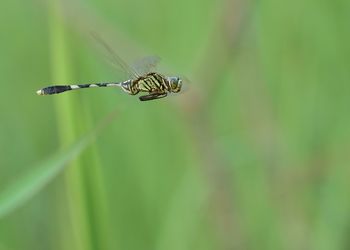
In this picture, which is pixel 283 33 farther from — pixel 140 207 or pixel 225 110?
pixel 140 207

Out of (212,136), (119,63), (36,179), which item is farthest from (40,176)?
(212,136)

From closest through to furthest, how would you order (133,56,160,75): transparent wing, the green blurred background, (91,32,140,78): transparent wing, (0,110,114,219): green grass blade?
(0,110,114,219): green grass blade
(91,32,140,78): transparent wing
(133,56,160,75): transparent wing
the green blurred background

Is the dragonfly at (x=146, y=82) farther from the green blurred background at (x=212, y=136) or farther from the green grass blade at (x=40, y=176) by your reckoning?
the green grass blade at (x=40, y=176)

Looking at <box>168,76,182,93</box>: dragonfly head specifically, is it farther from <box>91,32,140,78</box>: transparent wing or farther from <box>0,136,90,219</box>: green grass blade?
<box>0,136,90,219</box>: green grass blade

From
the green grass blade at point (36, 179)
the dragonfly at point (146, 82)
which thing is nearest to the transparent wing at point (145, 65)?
the dragonfly at point (146, 82)

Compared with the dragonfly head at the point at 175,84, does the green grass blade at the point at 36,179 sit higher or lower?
lower

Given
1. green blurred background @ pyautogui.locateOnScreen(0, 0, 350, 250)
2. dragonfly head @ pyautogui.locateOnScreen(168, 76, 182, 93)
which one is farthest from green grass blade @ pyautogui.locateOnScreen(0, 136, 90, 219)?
dragonfly head @ pyautogui.locateOnScreen(168, 76, 182, 93)

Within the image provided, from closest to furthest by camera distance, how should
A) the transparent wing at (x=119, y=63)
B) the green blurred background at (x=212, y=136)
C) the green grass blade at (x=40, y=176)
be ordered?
1. the green grass blade at (x=40, y=176)
2. the transparent wing at (x=119, y=63)
3. the green blurred background at (x=212, y=136)
